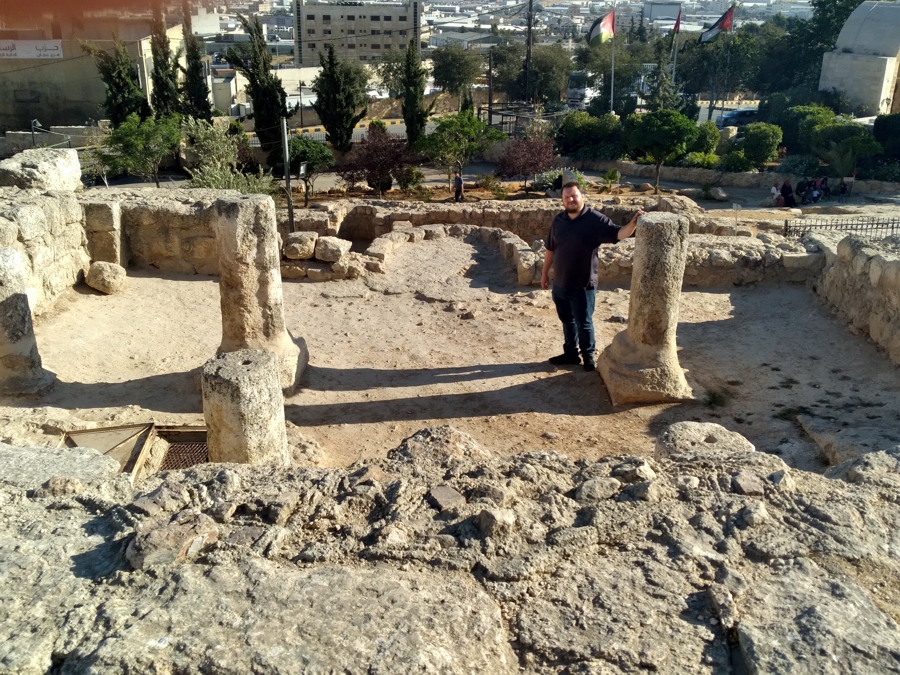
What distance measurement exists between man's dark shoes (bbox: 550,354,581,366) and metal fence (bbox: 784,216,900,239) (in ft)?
21.3

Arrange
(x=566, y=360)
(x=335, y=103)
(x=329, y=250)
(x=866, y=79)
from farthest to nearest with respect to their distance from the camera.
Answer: (x=866, y=79) → (x=335, y=103) → (x=329, y=250) → (x=566, y=360)

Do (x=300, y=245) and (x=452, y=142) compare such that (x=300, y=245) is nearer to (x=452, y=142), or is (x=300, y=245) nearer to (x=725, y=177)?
(x=452, y=142)

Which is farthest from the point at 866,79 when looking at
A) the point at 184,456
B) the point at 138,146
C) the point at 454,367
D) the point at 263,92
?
the point at 184,456

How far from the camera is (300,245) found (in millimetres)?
11172

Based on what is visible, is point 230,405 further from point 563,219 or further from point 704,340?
point 704,340

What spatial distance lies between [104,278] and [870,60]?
Result: 3581 cm

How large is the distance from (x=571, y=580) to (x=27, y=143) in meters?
30.2

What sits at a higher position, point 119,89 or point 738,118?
point 119,89

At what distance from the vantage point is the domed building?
34969mm

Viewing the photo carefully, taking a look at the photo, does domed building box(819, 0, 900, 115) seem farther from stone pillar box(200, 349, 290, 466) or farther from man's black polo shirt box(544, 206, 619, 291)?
stone pillar box(200, 349, 290, 466)

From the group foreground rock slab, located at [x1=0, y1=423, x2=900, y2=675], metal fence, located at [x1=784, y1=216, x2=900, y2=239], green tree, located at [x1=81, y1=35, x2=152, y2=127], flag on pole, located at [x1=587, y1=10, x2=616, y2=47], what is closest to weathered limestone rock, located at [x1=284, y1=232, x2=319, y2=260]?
foreground rock slab, located at [x1=0, y1=423, x2=900, y2=675]

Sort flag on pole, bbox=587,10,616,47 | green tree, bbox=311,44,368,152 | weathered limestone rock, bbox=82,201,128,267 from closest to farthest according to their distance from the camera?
weathered limestone rock, bbox=82,201,128,267 < green tree, bbox=311,44,368,152 < flag on pole, bbox=587,10,616,47

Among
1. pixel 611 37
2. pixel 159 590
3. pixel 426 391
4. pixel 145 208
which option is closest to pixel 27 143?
pixel 145 208

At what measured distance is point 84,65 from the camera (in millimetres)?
33188
